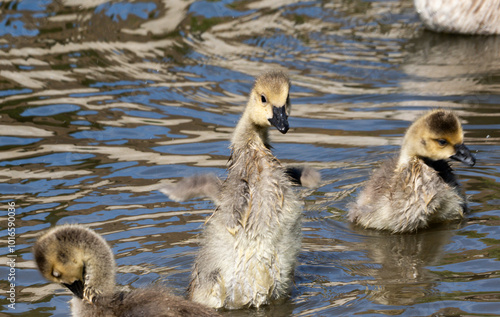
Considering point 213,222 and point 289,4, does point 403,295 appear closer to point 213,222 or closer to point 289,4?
point 213,222

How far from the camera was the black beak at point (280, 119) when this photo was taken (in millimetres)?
6461

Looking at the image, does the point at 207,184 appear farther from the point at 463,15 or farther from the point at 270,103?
the point at 463,15

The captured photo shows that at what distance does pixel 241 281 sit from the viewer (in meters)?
6.26

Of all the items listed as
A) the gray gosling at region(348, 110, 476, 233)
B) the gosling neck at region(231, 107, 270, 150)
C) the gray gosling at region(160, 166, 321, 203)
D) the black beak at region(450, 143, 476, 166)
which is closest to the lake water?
the gray gosling at region(348, 110, 476, 233)

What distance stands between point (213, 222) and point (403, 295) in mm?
1471

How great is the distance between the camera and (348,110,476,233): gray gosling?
24.9 ft

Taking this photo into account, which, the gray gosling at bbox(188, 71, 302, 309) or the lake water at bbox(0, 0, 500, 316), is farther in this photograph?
the lake water at bbox(0, 0, 500, 316)

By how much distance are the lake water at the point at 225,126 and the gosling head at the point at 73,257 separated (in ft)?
2.61

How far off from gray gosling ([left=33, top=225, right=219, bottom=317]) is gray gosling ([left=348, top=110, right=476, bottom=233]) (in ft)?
8.51

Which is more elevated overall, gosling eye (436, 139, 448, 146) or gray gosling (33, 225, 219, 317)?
gosling eye (436, 139, 448, 146)

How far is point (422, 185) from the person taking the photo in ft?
25.1

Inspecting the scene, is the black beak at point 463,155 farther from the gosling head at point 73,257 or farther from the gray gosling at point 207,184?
the gosling head at point 73,257

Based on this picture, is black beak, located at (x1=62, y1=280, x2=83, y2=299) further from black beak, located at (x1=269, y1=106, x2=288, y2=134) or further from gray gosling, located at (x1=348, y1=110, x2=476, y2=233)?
gray gosling, located at (x1=348, y1=110, x2=476, y2=233)

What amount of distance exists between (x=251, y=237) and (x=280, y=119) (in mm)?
912
